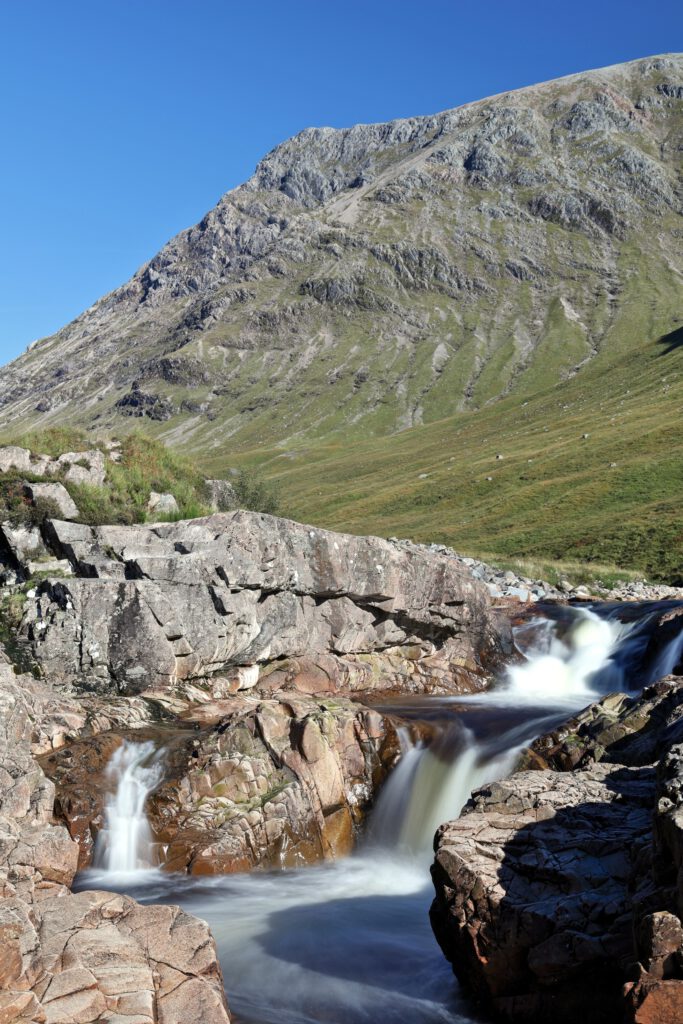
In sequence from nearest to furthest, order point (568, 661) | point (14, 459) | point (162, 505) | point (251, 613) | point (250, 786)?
point (250, 786) → point (251, 613) → point (14, 459) → point (568, 661) → point (162, 505)

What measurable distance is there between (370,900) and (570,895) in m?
7.39

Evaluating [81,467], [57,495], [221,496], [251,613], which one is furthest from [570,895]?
[221,496]

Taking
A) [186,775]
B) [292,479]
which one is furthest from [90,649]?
[292,479]

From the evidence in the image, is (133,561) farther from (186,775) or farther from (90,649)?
(186,775)

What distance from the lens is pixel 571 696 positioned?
31.3 m

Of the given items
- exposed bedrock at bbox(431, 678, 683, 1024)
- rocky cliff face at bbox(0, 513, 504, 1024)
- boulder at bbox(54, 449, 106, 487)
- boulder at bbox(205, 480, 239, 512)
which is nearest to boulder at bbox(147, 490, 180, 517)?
boulder at bbox(54, 449, 106, 487)

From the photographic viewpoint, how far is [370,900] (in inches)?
705

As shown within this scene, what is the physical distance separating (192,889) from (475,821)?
25.6 ft

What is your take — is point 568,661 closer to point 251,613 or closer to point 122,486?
point 251,613

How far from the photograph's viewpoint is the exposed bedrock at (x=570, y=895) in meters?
9.66

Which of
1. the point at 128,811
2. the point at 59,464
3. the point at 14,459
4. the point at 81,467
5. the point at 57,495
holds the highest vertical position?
the point at 14,459

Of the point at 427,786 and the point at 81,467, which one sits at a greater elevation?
the point at 81,467

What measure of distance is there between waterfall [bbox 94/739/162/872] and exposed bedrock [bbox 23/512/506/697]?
184 inches

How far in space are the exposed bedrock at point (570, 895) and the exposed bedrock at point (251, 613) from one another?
1391 centimetres
